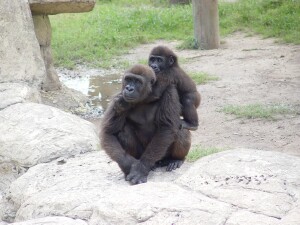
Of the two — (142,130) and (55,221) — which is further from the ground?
(142,130)

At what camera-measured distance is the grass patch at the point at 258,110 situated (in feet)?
29.9

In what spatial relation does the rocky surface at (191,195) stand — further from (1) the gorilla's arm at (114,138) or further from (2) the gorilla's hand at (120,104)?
(2) the gorilla's hand at (120,104)

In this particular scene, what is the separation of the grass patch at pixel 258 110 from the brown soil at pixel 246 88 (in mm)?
117

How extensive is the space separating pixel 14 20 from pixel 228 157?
4.84 metres

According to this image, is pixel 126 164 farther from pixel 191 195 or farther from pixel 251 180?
pixel 251 180

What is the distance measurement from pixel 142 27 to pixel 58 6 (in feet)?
20.8

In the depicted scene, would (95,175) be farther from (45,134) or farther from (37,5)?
(37,5)

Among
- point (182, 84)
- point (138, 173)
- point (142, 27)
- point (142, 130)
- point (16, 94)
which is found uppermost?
point (182, 84)

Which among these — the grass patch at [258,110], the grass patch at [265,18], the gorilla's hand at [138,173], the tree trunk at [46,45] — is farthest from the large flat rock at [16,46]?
the grass patch at [265,18]

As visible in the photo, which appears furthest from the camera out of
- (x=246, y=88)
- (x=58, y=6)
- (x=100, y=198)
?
(x=246, y=88)

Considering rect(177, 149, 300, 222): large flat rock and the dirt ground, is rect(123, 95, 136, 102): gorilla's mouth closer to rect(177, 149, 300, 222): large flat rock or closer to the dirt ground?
rect(177, 149, 300, 222): large flat rock

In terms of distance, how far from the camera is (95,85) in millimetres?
11922

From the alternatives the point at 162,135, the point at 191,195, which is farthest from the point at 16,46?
the point at 191,195

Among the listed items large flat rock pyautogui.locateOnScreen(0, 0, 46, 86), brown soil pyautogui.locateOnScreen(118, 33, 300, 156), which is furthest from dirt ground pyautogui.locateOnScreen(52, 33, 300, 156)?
large flat rock pyautogui.locateOnScreen(0, 0, 46, 86)
